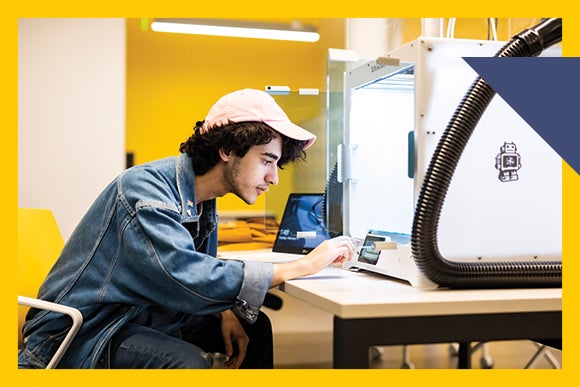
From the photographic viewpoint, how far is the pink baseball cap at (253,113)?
161 centimetres

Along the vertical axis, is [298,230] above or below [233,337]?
above

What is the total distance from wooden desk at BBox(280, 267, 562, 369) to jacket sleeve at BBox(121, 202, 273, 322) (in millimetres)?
119

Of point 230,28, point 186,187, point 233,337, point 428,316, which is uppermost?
point 230,28

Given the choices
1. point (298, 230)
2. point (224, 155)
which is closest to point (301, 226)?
point (298, 230)

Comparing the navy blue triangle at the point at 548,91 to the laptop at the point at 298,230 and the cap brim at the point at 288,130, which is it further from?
the laptop at the point at 298,230

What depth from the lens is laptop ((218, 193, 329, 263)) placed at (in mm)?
2285

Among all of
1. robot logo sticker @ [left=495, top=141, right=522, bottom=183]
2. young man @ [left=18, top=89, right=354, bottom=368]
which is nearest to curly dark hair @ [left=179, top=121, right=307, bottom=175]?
young man @ [left=18, top=89, right=354, bottom=368]

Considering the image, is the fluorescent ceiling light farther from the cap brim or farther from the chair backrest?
the cap brim

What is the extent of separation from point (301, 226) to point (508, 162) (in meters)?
1.04

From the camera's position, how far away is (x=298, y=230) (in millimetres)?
2367

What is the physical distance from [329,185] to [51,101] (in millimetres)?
1735

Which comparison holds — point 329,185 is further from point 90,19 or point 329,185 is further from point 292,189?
point 90,19

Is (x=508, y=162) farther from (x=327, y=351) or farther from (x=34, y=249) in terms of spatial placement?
(x=327, y=351)

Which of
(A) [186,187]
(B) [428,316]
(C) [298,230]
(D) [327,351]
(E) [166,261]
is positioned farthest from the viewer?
(D) [327,351]
